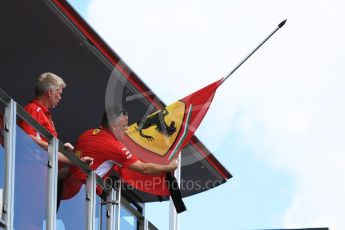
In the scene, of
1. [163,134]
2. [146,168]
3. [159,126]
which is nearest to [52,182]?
[146,168]

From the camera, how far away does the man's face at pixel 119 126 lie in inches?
638

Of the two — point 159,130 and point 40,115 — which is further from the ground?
point 159,130

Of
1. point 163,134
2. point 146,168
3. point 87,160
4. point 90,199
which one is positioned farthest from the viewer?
point 163,134

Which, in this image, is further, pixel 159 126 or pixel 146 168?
pixel 159 126

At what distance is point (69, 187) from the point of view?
14898 mm

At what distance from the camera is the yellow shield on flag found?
1781 centimetres

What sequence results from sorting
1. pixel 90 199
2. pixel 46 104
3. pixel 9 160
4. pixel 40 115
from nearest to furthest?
pixel 9 160, pixel 40 115, pixel 46 104, pixel 90 199

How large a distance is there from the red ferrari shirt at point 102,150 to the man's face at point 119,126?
8.0 inches

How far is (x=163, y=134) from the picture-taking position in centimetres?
1803

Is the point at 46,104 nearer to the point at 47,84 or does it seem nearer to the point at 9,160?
the point at 47,84

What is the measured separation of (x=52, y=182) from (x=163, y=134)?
151 inches

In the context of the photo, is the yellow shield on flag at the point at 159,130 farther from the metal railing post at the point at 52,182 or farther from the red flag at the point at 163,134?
the metal railing post at the point at 52,182

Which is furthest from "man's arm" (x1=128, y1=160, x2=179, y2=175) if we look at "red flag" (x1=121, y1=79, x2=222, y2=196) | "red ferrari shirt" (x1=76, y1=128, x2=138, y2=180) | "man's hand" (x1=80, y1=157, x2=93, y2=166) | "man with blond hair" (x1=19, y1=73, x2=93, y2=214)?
"man with blond hair" (x1=19, y1=73, x2=93, y2=214)

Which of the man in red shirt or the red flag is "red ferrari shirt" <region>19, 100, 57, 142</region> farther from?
the red flag
